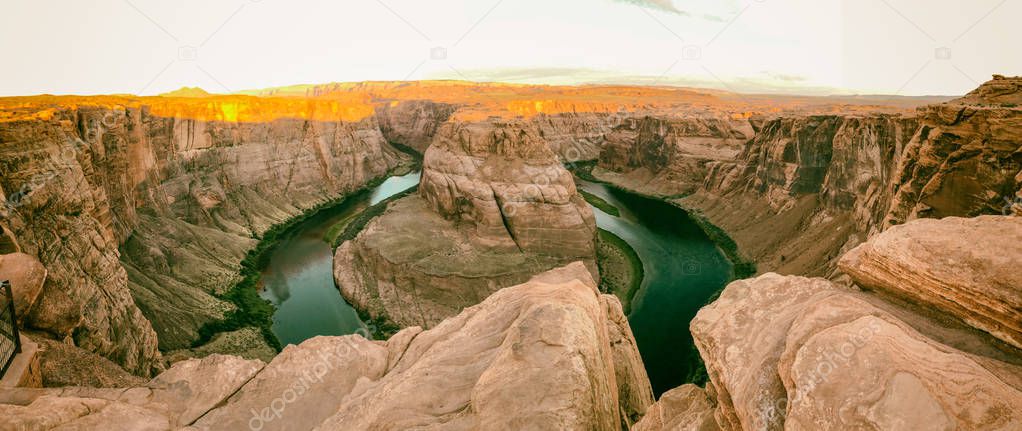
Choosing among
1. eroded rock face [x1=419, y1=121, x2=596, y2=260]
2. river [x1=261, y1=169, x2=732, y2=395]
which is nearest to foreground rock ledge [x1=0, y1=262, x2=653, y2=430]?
river [x1=261, y1=169, x2=732, y2=395]

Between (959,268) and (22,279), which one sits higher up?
(959,268)

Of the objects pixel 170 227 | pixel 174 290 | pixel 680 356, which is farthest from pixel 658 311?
pixel 170 227

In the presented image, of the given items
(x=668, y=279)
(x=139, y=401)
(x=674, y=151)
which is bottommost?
(x=668, y=279)

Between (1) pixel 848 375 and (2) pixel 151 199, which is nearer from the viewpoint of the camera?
(1) pixel 848 375

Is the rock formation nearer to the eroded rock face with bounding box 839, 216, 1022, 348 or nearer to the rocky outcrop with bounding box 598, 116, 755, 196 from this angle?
the eroded rock face with bounding box 839, 216, 1022, 348

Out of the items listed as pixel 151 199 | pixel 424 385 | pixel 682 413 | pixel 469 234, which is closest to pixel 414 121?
pixel 151 199

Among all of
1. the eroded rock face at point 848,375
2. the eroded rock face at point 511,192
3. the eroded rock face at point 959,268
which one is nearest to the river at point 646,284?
the eroded rock face at point 511,192

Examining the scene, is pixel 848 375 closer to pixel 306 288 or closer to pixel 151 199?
pixel 306 288

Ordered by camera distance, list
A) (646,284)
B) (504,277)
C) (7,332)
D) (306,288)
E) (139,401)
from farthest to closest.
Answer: (306,288), (646,284), (504,277), (7,332), (139,401)
